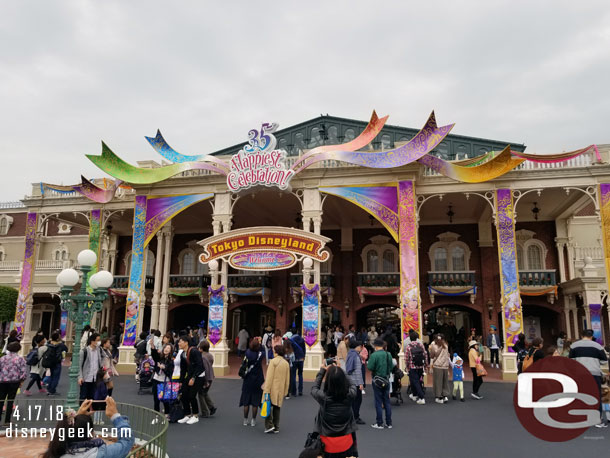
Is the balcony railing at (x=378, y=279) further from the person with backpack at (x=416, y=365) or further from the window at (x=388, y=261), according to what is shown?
the person with backpack at (x=416, y=365)

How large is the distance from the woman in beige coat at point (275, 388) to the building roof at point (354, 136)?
55.0 feet

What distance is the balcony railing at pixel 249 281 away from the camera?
904 inches

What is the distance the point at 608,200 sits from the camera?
1662 centimetres

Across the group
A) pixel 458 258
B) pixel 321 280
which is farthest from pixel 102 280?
pixel 458 258

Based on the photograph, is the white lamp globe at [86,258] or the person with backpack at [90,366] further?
the person with backpack at [90,366]

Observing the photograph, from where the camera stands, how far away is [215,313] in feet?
57.6

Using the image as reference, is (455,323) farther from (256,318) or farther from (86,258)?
(86,258)

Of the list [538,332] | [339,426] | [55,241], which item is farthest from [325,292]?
[55,241]

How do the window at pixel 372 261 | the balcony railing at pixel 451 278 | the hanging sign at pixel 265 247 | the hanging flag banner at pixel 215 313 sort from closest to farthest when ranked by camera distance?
the hanging sign at pixel 265 247, the hanging flag banner at pixel 215 313, the balcony railing at pixel 451 278, the window at pixel 372 261

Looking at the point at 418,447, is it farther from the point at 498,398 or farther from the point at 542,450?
the point at 498,398

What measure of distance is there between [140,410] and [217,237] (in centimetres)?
1079

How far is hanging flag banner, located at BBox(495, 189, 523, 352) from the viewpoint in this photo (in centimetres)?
1616

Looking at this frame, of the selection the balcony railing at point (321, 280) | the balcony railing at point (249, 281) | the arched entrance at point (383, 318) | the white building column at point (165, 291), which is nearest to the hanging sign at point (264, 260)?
the balcony railing at point (321, 280)

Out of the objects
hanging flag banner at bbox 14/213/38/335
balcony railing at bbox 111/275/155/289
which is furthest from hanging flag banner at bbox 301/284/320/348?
hanging flag banner at bbox 14/213/38/335
